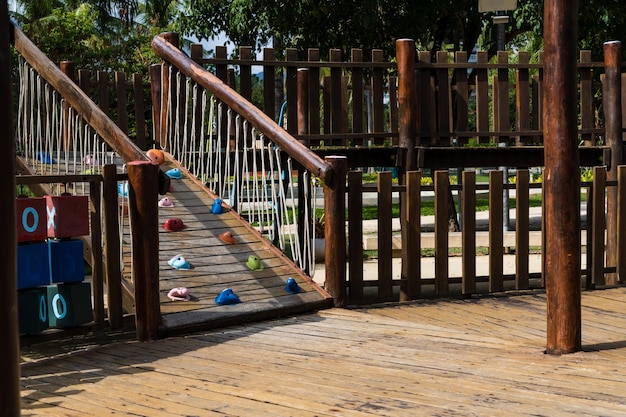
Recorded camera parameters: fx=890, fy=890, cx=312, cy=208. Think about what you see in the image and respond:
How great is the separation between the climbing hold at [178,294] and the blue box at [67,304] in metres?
0.95

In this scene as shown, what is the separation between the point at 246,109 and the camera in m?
7.88

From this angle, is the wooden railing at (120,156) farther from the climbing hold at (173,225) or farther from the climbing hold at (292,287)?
the climbing hold at (292,287)

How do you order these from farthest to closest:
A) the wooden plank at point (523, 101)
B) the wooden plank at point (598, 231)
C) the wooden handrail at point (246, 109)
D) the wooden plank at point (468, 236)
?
the wooden plank at point (523, 101)
the wooden plank at point (598, 231)
the wooden plank at point (468, 236)
the wooden handrail at point (246, 109)

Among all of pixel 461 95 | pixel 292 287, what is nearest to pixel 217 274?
pixel 292 287

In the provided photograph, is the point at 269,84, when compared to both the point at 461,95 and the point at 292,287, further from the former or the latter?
the point at 292,287

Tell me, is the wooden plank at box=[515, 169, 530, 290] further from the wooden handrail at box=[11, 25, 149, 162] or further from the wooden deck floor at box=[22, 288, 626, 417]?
the wooden handrail at box=[11, 25, 149, 162]

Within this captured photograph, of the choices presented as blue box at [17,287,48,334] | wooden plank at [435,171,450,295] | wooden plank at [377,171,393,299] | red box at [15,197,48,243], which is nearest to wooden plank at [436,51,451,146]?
wooden plank at [435,171,450,295]

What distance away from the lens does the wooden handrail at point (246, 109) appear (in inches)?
282

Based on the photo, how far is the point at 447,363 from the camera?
5.08 meters

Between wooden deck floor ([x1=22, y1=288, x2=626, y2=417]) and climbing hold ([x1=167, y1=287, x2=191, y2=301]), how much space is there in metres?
0.41

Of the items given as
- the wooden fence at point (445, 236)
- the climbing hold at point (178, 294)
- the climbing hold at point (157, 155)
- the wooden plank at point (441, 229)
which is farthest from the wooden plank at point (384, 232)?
the climbing hold at point (157, 155)

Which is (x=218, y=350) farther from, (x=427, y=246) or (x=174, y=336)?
(x=427, y=246)

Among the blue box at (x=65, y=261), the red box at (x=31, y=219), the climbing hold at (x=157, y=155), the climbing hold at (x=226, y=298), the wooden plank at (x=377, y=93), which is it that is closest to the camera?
the red box at (x=31, y=219)

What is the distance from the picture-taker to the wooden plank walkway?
250 inches
